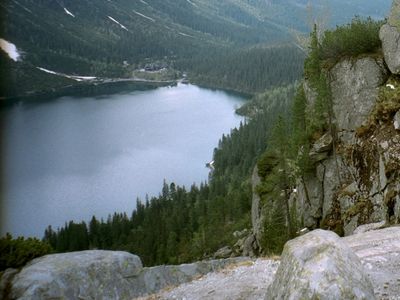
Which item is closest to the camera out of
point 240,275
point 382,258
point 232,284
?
point 382,258

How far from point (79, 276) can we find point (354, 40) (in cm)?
3115

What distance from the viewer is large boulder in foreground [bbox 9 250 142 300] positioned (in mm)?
12384

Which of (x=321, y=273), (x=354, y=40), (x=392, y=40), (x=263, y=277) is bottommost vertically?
(x=263, y=277)

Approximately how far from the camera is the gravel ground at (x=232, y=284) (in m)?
13.5

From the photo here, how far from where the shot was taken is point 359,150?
32938 mm

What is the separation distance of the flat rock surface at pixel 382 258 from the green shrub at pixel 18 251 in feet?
34.0

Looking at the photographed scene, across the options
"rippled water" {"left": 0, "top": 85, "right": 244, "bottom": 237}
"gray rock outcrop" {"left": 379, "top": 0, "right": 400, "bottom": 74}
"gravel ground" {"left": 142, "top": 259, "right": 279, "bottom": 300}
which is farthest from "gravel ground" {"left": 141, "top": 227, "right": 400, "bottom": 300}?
"rippled water" {"left": 0, "top": 85, "right": 244, "bottom": 237}

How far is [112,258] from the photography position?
48.8ft

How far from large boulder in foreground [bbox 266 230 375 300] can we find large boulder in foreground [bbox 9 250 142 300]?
6791 millimetres

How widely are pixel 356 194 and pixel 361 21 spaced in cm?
1697

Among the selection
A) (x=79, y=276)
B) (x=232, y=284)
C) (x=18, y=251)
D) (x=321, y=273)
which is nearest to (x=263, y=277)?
(x=232, y=284)

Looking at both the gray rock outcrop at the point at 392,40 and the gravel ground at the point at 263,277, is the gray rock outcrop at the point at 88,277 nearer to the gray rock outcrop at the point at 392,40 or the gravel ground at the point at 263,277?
the gravel ground at the point at 263,277

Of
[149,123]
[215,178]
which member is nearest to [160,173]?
[215,178]

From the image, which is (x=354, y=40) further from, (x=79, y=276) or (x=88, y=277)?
(x=79, y=276)
